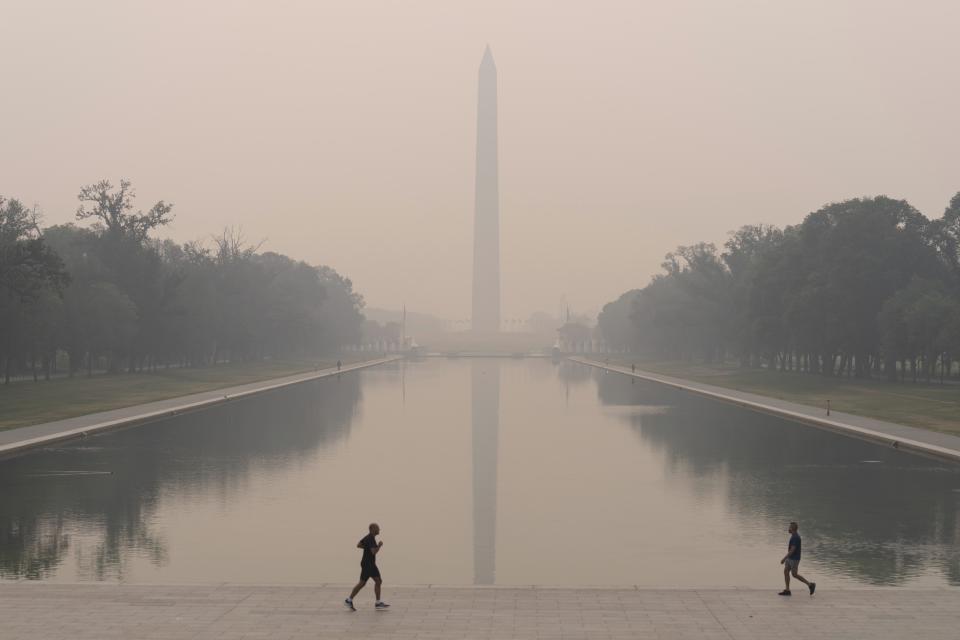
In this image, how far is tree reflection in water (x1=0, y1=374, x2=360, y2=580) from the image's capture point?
53.5ft

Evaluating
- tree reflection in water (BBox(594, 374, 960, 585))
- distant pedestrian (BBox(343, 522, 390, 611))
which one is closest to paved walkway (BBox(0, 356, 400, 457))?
tree reflection in water (BBox(594, 374, 960, 585))

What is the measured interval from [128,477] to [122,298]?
55.7m

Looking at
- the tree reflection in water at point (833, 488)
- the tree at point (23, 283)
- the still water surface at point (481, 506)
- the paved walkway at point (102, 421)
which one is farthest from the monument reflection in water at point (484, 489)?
the tree at point (23, 283)

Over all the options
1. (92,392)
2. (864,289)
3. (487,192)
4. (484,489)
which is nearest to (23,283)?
(92,392)

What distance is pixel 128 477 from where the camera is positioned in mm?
24453

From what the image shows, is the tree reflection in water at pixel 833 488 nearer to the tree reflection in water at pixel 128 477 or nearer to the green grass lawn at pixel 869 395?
the green grass lawn at pixel 869 395

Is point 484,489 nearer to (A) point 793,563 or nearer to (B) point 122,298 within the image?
(A) point 793,563

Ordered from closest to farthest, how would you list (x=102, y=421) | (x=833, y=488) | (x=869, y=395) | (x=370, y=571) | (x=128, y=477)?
(x=370, y=571), (x=833, y=488), (x=128, y=477), (x=102, y=421), (x=869, y=395)

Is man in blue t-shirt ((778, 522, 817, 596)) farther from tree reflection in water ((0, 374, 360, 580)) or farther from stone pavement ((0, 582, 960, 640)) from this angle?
tree reflection in water ((0, 374, 360, 580))

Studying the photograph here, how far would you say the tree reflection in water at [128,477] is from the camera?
16312 millimetres

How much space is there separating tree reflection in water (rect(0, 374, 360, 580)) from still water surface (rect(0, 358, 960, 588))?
9 centimetres

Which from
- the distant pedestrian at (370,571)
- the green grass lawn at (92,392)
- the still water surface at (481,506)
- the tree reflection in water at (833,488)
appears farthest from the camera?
the green grass lawn at (92,392)

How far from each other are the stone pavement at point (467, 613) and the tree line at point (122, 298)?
4460 centimetres

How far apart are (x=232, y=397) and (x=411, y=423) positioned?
1885 cm
